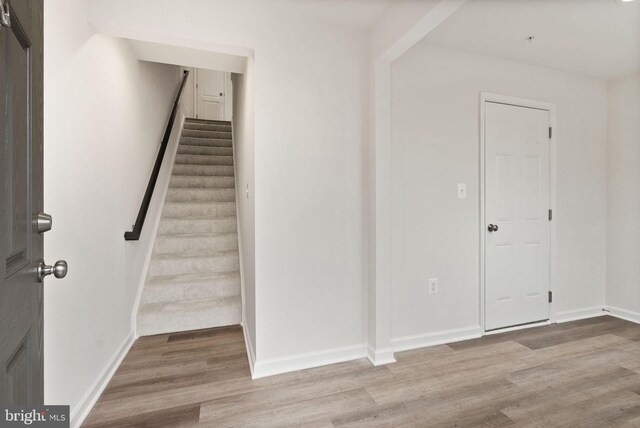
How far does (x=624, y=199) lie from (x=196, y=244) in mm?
4512

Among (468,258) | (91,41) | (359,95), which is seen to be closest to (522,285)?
(468,258)

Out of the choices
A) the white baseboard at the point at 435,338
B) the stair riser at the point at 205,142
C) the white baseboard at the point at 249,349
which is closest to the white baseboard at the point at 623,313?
the white baseboard at the point at 435,338

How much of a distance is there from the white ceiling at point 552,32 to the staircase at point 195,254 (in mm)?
2782

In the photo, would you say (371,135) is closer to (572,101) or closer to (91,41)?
(91,41)

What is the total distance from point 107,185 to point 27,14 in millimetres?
1505

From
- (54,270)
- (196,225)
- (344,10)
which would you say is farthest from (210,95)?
(54,270)

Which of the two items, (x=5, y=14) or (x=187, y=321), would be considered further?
(x=187, y=321)

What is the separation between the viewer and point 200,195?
3.89m

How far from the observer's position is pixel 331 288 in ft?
7.31

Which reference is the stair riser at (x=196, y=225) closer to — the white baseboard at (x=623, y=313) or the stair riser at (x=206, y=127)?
the stair riser at (x=206, y=127)

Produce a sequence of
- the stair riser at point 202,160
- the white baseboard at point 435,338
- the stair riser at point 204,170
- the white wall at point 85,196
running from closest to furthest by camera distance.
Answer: the white wall at point 85,196 < the white baseboard at point 435,338 < the stair riser at point 204,170 < the stair riser at point 202,160

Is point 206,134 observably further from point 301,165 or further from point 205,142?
point 301,165

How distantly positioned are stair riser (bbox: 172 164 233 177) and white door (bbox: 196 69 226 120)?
238 cm

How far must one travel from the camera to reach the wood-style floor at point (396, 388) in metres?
1.62
